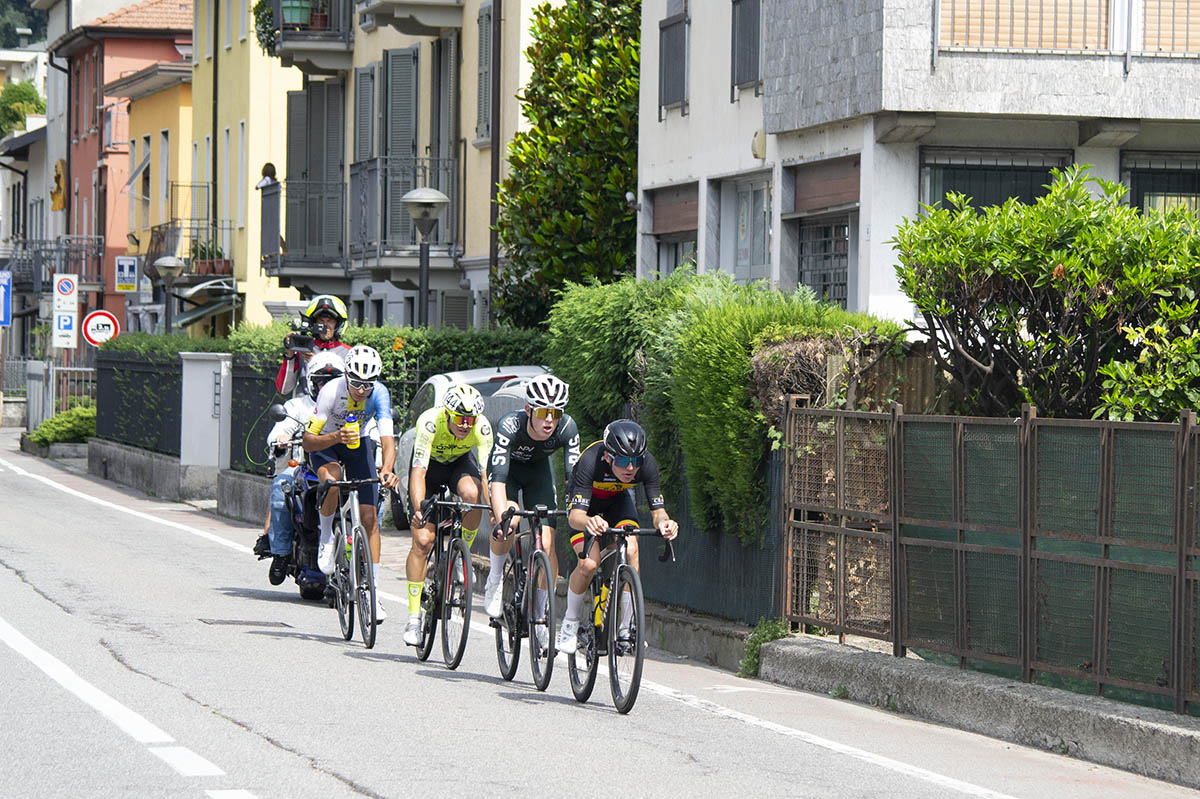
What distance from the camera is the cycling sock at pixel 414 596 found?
12.8 m

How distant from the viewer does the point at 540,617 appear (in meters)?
11.7

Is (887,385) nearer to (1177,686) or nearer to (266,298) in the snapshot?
(1177,686)

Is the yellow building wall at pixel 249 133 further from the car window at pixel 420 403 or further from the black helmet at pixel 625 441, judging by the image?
the black helmet at pixel 625 441

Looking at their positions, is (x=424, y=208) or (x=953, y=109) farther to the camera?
(x=424, y=208)

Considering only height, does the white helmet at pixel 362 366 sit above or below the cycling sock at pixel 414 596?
above

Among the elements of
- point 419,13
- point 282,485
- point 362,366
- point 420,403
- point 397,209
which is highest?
point 419,13

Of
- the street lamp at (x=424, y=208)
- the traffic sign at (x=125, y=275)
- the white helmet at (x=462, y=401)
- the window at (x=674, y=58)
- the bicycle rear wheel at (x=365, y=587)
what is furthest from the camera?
the traffic sign at (x=125, y=275)

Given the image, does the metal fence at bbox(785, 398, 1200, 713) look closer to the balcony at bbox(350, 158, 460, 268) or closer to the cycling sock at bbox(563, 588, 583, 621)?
the cycling sock at bbox(563, 588, 583, 621)

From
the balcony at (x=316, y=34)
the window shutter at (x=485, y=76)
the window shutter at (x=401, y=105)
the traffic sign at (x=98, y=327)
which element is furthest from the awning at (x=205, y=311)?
the window shutter at (x=485, y=76)

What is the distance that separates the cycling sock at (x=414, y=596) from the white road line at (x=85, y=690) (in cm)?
218

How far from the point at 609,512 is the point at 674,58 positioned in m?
12.9

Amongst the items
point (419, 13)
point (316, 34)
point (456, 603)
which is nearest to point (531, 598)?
point (456, 603)

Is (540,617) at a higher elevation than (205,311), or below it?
below

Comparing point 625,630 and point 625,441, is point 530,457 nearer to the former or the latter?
point 625,441
